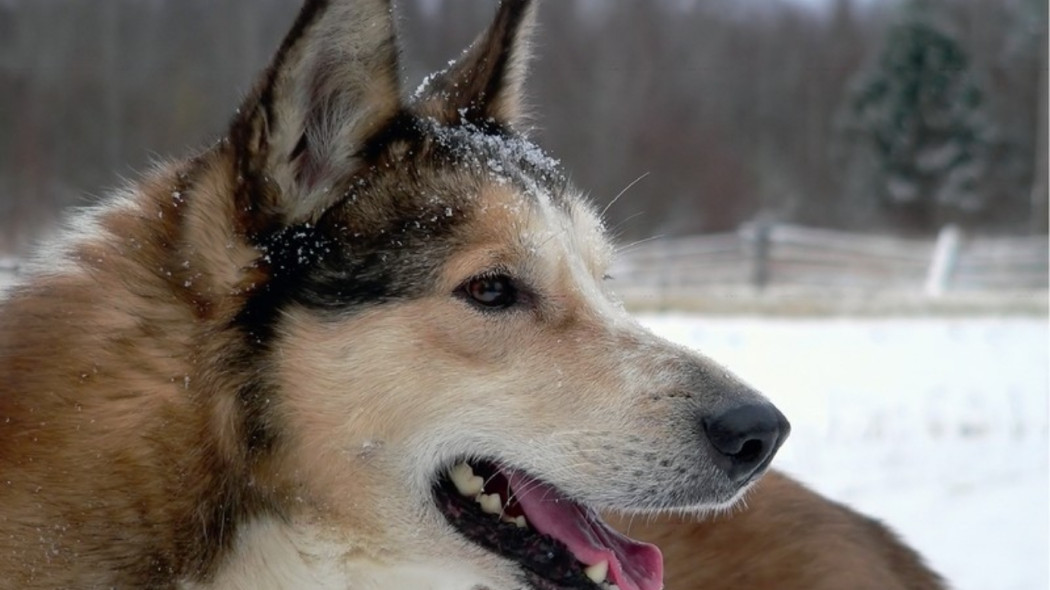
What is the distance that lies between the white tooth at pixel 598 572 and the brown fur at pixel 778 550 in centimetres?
39

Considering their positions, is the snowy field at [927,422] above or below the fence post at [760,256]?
below

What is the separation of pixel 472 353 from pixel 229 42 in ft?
93.3

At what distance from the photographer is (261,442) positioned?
8.07ft

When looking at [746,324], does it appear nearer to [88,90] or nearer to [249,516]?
[249,516]

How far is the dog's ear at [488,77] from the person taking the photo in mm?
3166

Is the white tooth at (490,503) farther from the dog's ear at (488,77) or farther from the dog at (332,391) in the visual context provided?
the dog's ear at (488,77)

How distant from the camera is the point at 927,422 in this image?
8492 millimetres

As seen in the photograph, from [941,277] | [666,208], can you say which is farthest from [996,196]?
[941,277]

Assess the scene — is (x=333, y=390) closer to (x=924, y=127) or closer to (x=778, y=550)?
(x=778, y=550)

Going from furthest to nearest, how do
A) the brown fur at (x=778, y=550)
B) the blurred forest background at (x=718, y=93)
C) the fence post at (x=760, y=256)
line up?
the blurred forest background at (x=718, y=93) < the fence post at (x=760, y=256) < the brown fur at (x=778, y=550)

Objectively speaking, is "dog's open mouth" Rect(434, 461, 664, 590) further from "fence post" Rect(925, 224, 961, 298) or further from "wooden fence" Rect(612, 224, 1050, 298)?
"fence post" Rect(925, 224, 961, 298)

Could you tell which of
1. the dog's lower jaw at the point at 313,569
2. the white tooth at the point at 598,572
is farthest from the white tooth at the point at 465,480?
the white tooth at the point at 598,572

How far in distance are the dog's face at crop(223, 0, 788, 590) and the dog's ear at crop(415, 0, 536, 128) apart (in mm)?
478

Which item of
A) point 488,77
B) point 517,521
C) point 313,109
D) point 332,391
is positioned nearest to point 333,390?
point 332,391
